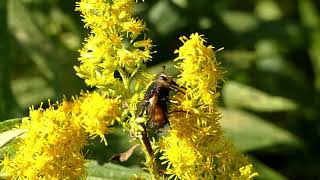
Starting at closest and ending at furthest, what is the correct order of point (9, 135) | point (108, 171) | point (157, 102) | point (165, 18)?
point (157, 102), point (9, 135), point (108, 171), point (165, 18)

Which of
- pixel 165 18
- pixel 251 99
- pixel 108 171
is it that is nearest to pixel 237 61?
pixel 251 99

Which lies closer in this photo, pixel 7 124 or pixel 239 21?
pixel 7 124

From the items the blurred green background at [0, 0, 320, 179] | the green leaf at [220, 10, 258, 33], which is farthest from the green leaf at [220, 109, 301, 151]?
the green leaf at [220, 10, 258, 33]

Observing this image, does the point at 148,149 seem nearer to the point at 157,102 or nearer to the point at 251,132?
the point at 157,102

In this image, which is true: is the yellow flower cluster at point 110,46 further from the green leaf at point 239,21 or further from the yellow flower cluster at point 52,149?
the green leaf at point 239,21

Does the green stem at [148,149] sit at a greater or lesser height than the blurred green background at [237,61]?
lesser

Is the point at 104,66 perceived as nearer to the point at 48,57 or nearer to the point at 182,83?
the point at 182,83

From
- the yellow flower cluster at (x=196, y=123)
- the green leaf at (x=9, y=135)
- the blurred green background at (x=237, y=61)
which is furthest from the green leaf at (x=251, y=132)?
the green leaf at (x=9, y=135)

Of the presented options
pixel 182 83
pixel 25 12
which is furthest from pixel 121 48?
pixel 25 12

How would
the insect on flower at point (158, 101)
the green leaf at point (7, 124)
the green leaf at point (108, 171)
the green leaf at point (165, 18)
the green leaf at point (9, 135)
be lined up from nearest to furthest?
the insect on flower at point (158, 101), the green leaf at point (9, 135), the green leaf at point (7, 124), the green leaf at point (108, 171), the green leaf at point (165, 18)
